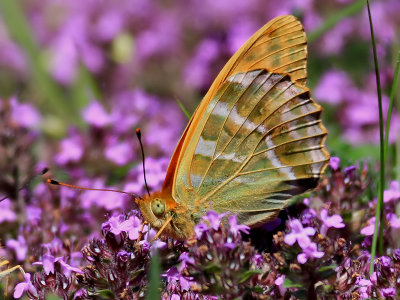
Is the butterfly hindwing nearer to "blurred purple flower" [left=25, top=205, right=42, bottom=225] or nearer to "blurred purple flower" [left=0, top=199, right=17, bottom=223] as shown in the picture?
"blurred purple flower" [left=25, top=205, right=42, bottom=225]

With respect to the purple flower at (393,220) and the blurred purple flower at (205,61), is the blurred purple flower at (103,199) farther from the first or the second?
the blurred purple flower at (205,61)

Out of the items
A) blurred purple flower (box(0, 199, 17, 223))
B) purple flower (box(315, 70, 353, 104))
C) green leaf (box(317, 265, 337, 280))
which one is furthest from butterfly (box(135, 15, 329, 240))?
purple flower (box(315, 70, 353, 104))

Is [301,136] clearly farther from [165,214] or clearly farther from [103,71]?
[103,71]

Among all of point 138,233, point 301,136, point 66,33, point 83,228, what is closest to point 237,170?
point 301,136

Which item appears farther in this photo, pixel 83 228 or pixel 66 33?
pixel 66 33

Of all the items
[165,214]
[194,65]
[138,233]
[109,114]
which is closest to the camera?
[138,233]

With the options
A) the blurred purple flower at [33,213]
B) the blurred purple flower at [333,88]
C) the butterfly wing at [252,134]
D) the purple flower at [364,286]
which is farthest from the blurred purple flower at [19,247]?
the blurred purple flower at [333,88]

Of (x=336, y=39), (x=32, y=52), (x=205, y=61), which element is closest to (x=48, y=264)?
(x=205, y=61)
